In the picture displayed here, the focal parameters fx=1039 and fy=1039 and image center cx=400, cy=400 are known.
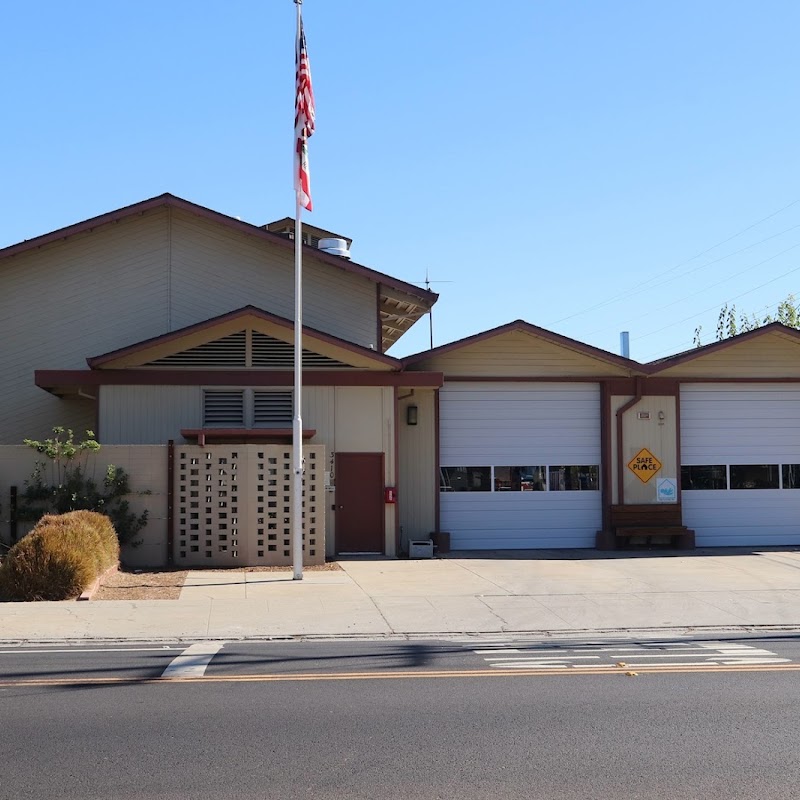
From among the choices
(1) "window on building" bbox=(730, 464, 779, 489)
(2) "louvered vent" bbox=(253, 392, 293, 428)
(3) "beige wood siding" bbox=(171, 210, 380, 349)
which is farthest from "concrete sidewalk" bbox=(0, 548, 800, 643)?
(3) "beige wood siding" bbox=(171, 210, 380, 349)

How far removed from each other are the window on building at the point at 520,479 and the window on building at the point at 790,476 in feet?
18.7

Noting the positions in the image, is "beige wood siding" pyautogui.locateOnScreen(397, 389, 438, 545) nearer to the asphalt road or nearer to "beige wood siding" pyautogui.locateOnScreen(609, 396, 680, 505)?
"beige wood siding" pyautogui.locateOnScreen(609, 396, 680, 505)

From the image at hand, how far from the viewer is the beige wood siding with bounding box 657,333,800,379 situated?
2344 cm

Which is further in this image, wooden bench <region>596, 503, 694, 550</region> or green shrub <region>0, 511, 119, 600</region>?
wooden bench <region>596, 503, 694, 550</region>

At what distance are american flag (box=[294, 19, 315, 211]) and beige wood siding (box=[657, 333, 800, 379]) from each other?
10.6 meters

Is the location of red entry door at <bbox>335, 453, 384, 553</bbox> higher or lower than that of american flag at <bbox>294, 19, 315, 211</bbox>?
lower

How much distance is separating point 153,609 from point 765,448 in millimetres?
15478

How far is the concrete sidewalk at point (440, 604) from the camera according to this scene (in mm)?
12422

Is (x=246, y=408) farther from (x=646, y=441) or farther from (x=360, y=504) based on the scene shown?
(x=646, y=441)

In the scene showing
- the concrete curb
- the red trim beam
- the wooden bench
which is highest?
the red trim beam

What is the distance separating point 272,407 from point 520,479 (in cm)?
589

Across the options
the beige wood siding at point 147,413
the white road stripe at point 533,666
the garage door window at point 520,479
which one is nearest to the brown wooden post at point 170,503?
the beige wood siding at point 147,413

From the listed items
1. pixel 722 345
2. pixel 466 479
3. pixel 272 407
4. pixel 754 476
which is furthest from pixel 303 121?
pixel 754 476

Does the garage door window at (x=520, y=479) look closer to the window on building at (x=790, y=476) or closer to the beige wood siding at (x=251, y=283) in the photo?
the beige wood siding at (x=251, y=283)
